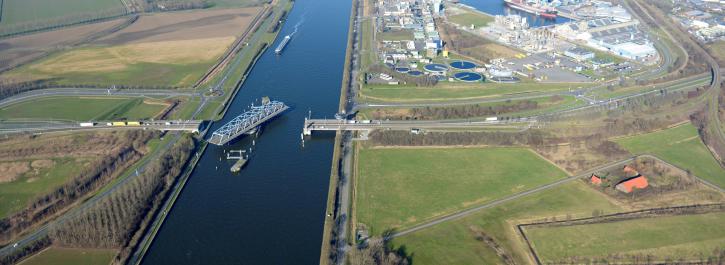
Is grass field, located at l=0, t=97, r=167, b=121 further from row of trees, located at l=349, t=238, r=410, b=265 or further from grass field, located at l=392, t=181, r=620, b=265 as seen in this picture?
grass field, located at l=392, t=181, r=620, b=265

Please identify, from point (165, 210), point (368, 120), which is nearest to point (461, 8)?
point (368, 120)

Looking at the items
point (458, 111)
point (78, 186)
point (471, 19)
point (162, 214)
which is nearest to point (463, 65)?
point (458, 111)

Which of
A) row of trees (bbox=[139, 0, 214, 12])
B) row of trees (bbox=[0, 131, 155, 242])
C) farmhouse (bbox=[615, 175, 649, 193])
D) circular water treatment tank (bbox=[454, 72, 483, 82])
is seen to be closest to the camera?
row of trees (bbox=[0, 131, 155, 242])

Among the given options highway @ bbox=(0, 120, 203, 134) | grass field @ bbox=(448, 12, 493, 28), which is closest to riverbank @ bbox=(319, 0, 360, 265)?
highway @ bbox=(0, 120, 203, 134)

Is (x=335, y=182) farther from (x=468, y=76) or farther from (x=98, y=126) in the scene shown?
(x=468, y=76)

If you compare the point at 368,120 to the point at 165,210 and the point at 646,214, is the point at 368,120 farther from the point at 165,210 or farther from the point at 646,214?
the point at 646,214

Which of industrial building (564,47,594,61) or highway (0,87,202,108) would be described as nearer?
highway (0,87,202,108)

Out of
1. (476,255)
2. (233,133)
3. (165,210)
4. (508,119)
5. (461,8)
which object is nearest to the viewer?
(476,255)
